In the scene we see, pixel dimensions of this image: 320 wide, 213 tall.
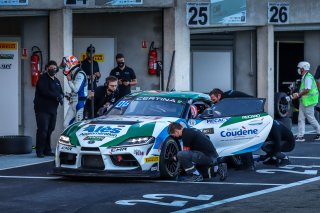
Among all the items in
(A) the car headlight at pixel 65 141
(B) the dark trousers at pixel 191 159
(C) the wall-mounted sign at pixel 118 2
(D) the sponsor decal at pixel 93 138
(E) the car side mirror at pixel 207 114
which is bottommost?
(B) the dark trousers at pixel 191 159

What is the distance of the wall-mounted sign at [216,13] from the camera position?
2491 cm

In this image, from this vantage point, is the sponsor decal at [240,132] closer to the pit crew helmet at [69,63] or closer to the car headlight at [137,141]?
the car headlight at [137,141]

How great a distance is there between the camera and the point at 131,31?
2511 centimetres

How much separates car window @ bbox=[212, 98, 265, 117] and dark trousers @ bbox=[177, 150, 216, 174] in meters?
1.58

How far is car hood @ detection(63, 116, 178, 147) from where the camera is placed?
51.2 ft

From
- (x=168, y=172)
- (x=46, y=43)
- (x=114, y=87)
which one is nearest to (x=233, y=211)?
(x=168, y=172)

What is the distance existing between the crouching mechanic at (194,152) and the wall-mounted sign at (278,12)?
40.1 feet

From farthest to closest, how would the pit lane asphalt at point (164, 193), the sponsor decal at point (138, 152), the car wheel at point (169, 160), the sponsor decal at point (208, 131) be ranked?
the sponsor decal at point (208, 131)
the car wheel at point (169, 160)
the sponsor decal at point (138, 152)
the pit lane asphalt at point (164, 193)

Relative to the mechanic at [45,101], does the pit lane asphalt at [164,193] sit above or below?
below

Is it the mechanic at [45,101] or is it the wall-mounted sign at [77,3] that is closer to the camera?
the mechanic at [45,101]

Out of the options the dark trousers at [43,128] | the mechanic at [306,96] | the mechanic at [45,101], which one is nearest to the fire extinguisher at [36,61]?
the mechanic at [45,101]

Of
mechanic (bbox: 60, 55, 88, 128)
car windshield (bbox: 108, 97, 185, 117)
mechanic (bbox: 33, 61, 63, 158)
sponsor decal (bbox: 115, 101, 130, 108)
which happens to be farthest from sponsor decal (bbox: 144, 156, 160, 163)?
mechanic (bbox: 60, 55, 88, 128)

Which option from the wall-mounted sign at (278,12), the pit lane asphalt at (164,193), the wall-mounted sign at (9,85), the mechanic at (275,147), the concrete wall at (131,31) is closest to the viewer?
the pit lane asphalt at (164,193)

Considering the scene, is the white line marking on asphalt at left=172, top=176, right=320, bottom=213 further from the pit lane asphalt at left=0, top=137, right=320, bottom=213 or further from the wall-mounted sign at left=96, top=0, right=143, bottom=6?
the wall-mounted sign at left=96, top=0, right=143, bottom=6
